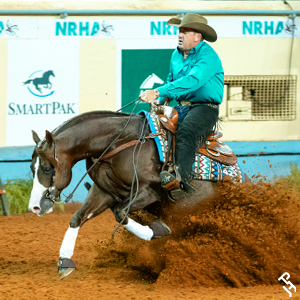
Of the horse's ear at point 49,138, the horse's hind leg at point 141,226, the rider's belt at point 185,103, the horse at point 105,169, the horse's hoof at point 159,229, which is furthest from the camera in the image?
the rider's belt at point 185,103

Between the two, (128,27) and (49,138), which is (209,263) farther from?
(128,27)

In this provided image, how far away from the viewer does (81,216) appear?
Answer: 15.1 feet

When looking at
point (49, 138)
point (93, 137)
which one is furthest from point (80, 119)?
point (49, 138)

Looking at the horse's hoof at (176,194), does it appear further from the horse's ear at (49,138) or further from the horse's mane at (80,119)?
the horse's ear at (49,138)

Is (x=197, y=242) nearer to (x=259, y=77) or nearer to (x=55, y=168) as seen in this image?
(x=55, y=168)

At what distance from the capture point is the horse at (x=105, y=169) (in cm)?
425

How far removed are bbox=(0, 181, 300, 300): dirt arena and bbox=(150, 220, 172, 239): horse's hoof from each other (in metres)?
0.12

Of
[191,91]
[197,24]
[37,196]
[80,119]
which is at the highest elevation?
[197,24]

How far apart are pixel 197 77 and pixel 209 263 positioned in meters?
1.83

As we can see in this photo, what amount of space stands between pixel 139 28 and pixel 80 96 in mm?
1664

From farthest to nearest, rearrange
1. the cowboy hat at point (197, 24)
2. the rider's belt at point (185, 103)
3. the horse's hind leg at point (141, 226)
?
the rider's belt at point (185, 103) < the cowboy hat at point (197, 24) < the horse's hind leg at point (141, 226)

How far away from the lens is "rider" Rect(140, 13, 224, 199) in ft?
14.5

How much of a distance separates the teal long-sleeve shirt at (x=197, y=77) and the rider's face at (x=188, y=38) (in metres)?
0.06

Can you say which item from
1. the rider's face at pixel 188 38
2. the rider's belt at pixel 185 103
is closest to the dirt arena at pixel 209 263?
the rider's belt at pixel 185 103
